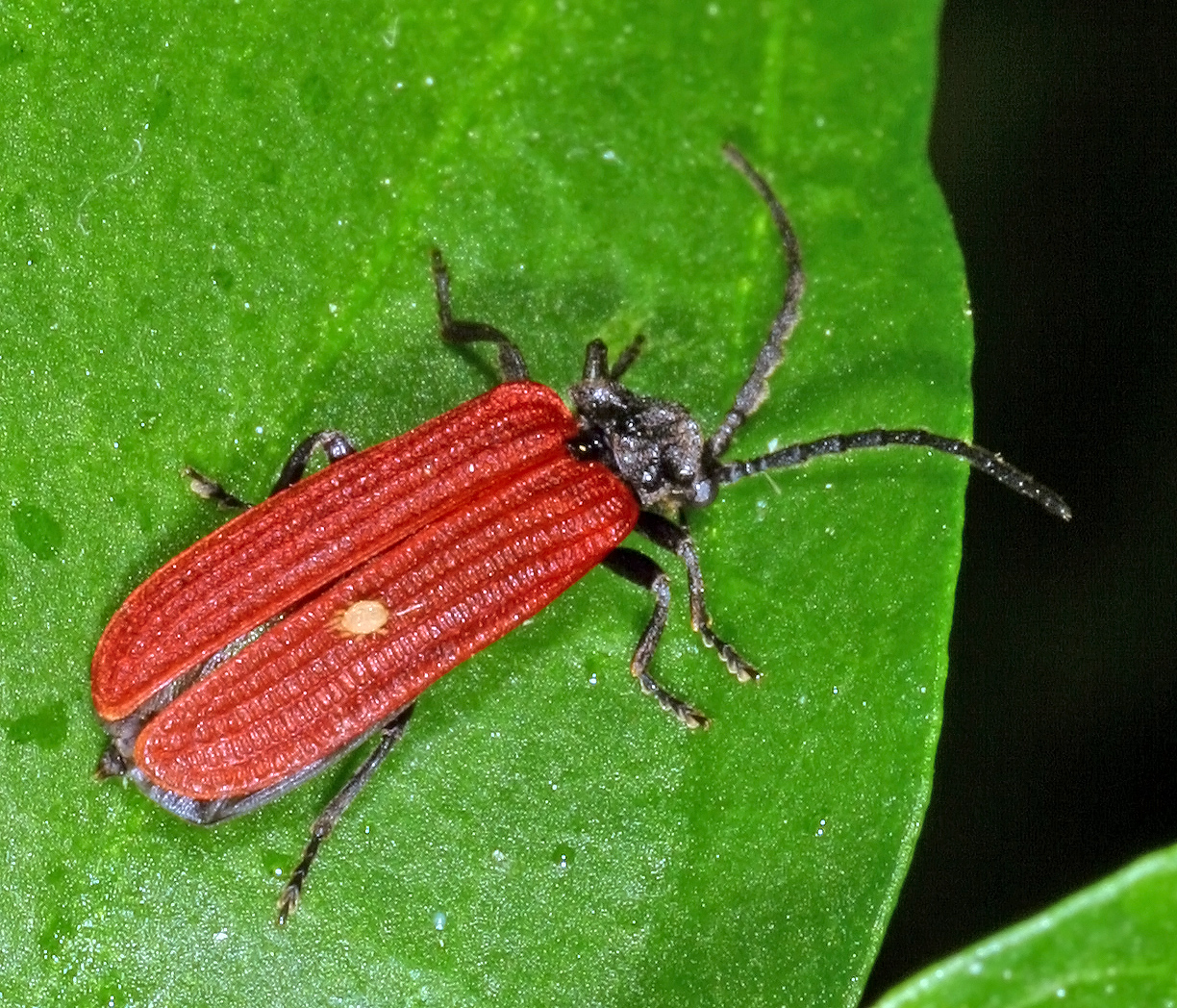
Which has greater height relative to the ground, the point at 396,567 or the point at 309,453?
the point at 309,453

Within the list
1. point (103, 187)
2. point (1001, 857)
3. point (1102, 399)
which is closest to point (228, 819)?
point (103, 187)

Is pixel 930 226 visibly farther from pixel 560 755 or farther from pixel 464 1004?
pixel 464 1004

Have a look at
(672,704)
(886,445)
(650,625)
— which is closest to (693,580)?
(650,625)

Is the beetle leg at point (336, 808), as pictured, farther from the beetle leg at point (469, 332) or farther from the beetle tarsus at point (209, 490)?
the beetle leg at point (469, 332)

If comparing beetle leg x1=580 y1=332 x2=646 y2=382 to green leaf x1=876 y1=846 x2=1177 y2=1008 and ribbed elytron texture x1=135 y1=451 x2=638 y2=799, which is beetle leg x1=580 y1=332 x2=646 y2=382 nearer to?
ribbed elytron texture x1=135 y1=451 x2=638 y2=799

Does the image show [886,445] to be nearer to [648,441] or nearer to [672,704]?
[648,441]
